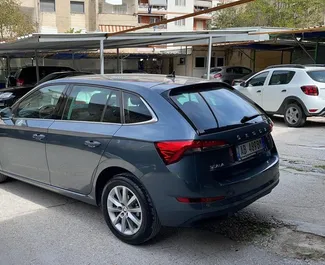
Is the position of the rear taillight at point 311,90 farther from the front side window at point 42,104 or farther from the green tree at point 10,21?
the green tree at point 10,21

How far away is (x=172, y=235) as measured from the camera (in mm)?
3799

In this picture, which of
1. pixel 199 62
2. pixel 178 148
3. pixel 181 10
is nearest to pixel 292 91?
pixel 178 148

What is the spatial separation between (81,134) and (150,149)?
3.20 feet

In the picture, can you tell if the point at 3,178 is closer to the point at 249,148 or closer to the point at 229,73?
the point at 249,148

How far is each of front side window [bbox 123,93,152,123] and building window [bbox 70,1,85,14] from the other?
123ft

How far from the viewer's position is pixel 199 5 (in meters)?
59.8

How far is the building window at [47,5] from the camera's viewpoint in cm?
3631

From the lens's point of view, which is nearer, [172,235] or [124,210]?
[124,210]

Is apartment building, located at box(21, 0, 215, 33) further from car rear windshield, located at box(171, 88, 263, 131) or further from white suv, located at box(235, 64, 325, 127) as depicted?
car rear windshield, located at box(171, 88, 263, 131)

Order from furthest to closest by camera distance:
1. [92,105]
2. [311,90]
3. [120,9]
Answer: [120,9]
[311,90]
[92,105]

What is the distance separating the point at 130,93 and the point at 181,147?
0.89m

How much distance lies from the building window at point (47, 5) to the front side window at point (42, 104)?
35.0m

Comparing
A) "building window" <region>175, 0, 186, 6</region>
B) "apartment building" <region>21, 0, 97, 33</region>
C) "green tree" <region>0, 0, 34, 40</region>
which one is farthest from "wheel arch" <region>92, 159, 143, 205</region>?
"building window" <region>175, 0, 186, 6</region>

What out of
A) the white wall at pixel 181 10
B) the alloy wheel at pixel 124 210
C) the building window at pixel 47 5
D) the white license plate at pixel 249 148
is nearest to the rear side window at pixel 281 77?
the white license plate at pixel 249 148
